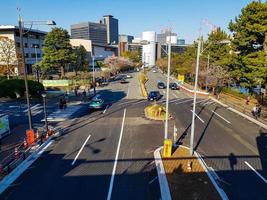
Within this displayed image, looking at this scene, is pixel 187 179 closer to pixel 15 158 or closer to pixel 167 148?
pixel 167 148

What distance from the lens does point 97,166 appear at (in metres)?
14.1

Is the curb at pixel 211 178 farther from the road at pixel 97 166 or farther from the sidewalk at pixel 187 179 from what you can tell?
the road at pixel 97 166

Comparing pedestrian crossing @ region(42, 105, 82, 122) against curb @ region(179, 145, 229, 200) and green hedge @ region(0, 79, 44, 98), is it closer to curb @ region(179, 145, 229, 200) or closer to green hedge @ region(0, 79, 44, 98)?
green hedge @ region(0, 79, 44, 98)

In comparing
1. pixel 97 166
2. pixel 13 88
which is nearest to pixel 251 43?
pixel 97 166

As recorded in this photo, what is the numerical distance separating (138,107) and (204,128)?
11405mm

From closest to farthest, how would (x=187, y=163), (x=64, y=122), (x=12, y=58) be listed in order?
(x=187, y=163) < (x=64, y=122) < (x=12, y=58)

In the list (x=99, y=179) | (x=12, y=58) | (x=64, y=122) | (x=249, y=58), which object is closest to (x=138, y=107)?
(x=64, y=122)

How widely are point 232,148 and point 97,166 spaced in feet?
33.1

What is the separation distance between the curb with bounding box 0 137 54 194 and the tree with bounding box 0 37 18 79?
36.3 metres

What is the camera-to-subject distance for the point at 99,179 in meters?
12.5

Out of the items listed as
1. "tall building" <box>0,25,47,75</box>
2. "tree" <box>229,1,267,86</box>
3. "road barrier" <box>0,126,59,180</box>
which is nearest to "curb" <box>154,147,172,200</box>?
"road barrier" <box>0,126,59,180</box>

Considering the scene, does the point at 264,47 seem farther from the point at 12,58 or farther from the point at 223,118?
the point at 12,58

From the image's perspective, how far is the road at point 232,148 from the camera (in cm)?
1192

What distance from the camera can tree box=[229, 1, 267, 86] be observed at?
99.5ft
